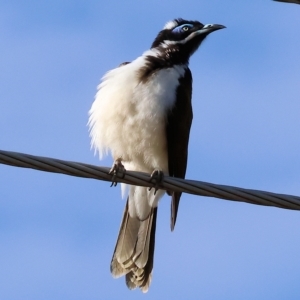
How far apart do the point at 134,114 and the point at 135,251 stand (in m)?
1.57

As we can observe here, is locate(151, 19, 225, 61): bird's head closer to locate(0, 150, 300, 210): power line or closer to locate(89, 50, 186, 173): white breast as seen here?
locate(89, 50, 186, 173): white breast

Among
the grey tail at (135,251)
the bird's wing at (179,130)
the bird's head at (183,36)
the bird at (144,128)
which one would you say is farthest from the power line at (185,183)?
the bird's head at (183,36)

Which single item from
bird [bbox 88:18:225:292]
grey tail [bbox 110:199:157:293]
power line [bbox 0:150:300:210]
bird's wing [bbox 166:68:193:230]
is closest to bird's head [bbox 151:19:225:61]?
bird [bbox 88:18:225:292]

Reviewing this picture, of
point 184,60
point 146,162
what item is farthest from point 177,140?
point 184,60

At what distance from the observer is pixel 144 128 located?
26.6 ft

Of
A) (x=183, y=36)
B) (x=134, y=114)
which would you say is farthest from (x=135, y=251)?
(x=183, y=36)

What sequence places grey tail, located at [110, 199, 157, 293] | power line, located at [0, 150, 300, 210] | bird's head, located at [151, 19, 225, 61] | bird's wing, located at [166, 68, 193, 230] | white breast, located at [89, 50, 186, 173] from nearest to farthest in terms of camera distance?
power line, located at [0, 150, 300, 210]
white breast, located at [89, 50, 186, 173]
bird's wing, located at [166, 68, 193, 230]
grey tail, located at [110, 199, 157, 293]
bird's head, located at [151, 19, 225, 61]

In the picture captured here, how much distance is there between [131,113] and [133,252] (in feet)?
5.14

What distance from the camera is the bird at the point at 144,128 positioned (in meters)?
8.07

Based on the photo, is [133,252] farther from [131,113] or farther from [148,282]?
[131,113]

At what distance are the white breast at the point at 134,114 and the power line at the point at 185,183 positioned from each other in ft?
7.33

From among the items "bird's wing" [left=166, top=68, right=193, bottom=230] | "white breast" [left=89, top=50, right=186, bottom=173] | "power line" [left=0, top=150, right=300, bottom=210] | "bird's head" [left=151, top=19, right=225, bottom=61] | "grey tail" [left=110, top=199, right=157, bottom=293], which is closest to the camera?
"power line" [left=0, top=150, right=300, bottom=210]

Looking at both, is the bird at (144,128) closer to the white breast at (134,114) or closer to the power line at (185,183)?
the white breast at (134,114)

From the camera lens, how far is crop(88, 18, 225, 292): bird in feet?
26.5
